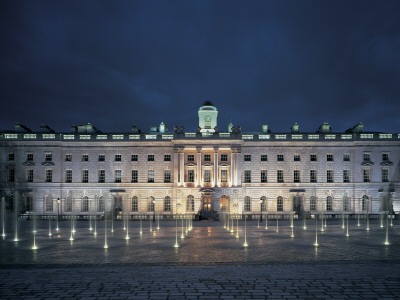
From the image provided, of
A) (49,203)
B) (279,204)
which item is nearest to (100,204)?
(49,203)

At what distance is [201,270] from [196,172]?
34.3m

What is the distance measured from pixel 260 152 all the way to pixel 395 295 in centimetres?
3927

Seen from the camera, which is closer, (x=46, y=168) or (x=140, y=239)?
(x=140, y=239)

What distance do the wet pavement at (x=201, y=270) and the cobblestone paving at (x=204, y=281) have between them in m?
0.04

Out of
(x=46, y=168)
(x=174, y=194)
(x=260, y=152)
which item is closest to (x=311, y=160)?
(x=260, y=152)

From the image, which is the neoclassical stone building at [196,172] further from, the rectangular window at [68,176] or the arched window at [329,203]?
the rectangular window at [68,176]

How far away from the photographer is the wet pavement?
11172 mm

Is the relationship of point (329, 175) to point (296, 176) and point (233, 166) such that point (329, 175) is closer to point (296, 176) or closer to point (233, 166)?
point (296, 176)

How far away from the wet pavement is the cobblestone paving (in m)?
0.04

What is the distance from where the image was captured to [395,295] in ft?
35.5

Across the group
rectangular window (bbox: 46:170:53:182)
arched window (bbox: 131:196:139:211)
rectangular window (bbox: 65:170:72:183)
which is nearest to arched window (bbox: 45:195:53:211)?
rectangular window (bbox: 46:170:53:182)

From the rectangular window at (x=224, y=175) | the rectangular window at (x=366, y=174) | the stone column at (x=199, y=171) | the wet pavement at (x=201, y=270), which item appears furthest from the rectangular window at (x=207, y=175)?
the rectangular window at (x=366, y=174)

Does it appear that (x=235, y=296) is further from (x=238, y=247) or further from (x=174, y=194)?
(x=174, y=194)

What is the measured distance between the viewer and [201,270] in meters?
14.2
